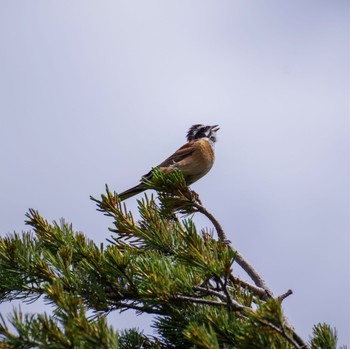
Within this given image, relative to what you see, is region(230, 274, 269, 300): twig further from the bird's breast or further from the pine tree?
the bird's breast

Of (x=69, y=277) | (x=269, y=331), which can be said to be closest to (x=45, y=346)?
(x=69, y=277)

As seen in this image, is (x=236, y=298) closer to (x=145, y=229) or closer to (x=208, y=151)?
(x=145, y=229)

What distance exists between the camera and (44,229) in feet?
13.7

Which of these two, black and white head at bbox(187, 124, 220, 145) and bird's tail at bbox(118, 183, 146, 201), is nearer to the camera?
bird's tail at bbox(118, 183, 146, 201)

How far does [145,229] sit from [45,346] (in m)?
1.37

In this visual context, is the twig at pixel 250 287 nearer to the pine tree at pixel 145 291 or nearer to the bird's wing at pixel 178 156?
the pine tree at pixel 145 291

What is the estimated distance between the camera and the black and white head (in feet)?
32.9

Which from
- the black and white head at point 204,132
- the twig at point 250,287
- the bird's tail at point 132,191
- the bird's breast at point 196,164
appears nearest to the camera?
the twig at point 250,287

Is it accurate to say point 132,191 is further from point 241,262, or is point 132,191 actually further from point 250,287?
point 250,287

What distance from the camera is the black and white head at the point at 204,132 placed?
1004 centimetres

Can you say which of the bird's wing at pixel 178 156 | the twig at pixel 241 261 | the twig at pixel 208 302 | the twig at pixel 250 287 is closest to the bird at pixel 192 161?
the bird's wing at pixel 178 156

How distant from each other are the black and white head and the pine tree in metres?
5.87

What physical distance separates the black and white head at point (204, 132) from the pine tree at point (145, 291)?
587 cm

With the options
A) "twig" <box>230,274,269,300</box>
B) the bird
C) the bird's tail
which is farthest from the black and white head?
"twig" <box>230,274,269,300</box>
